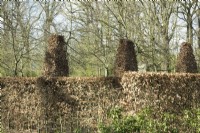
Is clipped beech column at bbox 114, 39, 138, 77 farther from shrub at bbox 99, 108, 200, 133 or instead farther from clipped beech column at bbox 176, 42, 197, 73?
shrub at bbox 99, 108, 200, 133

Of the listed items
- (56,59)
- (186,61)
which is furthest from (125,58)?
(186,61)

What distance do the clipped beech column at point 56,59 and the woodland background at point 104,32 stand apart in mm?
4192

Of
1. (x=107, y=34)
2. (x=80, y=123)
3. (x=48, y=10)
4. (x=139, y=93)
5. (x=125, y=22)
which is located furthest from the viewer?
(x=48, y=10)

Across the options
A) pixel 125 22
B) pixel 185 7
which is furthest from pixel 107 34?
pixel 185 7

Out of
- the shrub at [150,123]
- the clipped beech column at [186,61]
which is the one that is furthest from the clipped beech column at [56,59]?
the shrub at [150,123]

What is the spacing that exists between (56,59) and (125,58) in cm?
237

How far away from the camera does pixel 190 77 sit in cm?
994

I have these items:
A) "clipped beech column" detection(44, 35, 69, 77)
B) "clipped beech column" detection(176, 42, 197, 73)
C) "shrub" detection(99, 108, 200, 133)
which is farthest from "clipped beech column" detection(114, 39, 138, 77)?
"shrub" detection(99, 108, 200, 133)

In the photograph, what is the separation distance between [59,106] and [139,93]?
9.59 feet

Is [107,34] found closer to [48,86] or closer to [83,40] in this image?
[83,40]

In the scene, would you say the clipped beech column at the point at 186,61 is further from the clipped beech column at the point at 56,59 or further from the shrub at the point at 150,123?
the shrub at the point at 150,123

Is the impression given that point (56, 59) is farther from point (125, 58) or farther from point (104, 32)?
point (104, 32)

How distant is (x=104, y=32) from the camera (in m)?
21.8

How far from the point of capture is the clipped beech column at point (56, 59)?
14352 millimetres
